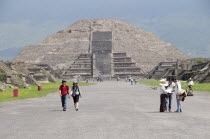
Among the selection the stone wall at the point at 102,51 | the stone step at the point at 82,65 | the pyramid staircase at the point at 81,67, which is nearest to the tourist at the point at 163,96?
the pyramid staircase at the point at 81,67

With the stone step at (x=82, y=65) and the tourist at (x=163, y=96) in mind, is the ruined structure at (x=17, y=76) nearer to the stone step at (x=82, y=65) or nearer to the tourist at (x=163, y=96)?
the tourist at (x=163, y=96)

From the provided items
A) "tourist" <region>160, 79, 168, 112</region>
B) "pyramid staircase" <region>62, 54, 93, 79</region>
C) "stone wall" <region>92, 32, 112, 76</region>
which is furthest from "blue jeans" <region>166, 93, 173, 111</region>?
"stone wall" <region>92, 32, 112, 76</region>

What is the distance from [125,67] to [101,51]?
2038 cm

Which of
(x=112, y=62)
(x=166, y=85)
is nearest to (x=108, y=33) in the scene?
(x=112, y=62)

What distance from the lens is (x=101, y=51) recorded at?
15538cm

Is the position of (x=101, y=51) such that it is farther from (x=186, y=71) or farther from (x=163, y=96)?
(x=163, y=96)

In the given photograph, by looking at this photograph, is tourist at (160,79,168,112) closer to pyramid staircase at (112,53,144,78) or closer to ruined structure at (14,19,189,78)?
ruined structure at (14,19,189,78)

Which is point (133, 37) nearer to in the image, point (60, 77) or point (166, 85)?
point (60, 77)

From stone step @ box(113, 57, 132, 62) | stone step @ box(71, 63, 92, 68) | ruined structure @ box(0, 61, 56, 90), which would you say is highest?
stone step @ box(113, 57, 132, 62)

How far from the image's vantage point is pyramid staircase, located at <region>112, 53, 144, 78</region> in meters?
135

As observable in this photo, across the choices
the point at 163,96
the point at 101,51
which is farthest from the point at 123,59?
the point at 163,96

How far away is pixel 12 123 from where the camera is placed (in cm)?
1808

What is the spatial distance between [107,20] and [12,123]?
7173 inches

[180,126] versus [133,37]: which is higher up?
[133,37]
